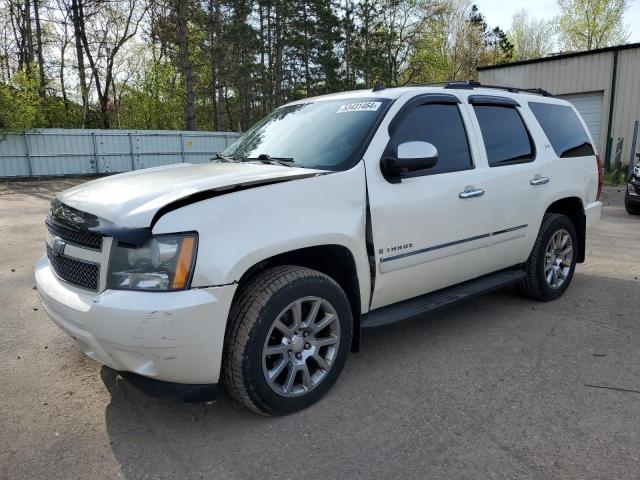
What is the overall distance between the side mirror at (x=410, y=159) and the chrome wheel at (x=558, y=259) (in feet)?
6.99

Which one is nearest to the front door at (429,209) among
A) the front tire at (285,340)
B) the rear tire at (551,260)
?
the front tire at (285,340)

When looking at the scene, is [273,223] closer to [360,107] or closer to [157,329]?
[157,329]

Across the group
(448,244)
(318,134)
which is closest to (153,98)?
(318,134)

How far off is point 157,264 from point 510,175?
2993 millimetres

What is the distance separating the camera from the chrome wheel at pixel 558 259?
16.1 feet

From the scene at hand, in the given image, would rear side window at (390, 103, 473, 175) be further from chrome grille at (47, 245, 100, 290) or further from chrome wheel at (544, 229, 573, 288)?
chrome grille at (47, 245, 100, 290)

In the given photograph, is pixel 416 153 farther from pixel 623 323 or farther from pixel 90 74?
pixel 90 74

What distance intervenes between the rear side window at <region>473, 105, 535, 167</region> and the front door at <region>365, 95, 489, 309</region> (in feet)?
0.69

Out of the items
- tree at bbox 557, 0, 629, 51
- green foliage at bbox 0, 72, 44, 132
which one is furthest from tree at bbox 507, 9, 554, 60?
green foliage at bbox 0, 72, 44, 132

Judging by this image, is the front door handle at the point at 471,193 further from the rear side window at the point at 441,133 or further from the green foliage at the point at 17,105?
the green foliage at the point at 17,105

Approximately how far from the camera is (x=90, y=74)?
1251 inches

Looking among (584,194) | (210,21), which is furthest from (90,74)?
(584,194)

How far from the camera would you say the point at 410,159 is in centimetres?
326

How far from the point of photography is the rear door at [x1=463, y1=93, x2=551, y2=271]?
13.4ft
